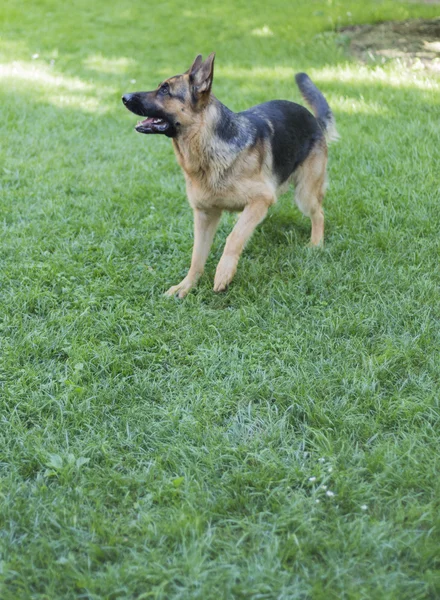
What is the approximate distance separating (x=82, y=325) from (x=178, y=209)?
6.84 feet

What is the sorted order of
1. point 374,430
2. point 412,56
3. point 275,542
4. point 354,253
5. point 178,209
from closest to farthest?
1. point 275,542
2. point 374,430
3. point 354,253
4. point 178,209
5. point 412,56

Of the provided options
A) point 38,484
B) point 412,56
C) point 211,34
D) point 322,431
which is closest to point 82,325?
point 38,484

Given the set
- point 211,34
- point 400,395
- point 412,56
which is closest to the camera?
point 400,395

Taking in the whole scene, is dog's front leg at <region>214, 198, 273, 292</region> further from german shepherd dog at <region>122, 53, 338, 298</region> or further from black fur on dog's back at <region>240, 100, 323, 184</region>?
black fur on dog's back at <region>240, 100, 323, 184</region>

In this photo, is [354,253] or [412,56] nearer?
[354,253]

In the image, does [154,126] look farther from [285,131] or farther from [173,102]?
[285,131]

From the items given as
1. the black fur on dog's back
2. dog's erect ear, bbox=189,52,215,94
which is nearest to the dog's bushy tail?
the black fur on dog's back

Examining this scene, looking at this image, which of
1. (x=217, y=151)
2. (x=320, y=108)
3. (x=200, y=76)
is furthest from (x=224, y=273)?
(x=320, y=108)

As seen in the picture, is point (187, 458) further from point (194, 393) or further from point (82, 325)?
point (82, 325)

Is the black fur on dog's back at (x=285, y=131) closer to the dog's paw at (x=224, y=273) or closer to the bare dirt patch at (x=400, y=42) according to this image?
the dog's paw at (x=224, y=273)

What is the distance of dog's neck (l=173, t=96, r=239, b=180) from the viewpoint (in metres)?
4.23

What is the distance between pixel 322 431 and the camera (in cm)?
307

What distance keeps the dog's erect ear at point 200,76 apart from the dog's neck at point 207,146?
0.16m

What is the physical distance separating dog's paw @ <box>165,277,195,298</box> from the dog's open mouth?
1092 mm
